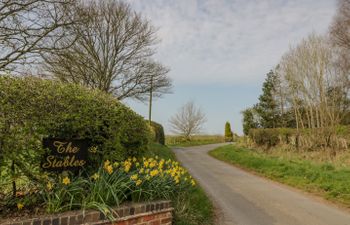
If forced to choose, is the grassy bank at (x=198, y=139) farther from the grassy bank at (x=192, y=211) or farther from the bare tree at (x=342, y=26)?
the grassy bank at (x=192, y=211)

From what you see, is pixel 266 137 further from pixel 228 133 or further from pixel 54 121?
pixel 228 133

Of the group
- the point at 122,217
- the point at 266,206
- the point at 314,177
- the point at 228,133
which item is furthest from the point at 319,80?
the point at 228,133

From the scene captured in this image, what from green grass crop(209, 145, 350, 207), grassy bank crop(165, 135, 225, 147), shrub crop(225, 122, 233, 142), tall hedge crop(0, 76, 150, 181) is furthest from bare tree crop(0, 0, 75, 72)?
shrub crop(225, 122, 233, 142)

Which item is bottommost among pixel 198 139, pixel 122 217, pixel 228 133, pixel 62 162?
pixel 122 217

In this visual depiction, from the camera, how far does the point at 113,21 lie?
1752cm

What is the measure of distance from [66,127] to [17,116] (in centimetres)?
79

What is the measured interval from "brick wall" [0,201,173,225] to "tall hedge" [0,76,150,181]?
904 millimetres

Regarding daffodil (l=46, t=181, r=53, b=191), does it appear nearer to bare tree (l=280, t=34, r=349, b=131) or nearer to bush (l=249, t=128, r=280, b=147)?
bush (l=249, t=128, r=280, b=147)

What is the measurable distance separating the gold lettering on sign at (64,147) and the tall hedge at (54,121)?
0.56ft

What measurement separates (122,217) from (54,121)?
170cm

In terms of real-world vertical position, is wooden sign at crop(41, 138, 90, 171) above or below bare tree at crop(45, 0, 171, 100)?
below

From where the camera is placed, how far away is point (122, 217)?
343cm

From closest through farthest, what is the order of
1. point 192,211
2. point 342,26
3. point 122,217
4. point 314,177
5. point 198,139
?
1. point 122,217
2. point 192,211
3. point 314,177
4. point 342,26
5. point 198,139

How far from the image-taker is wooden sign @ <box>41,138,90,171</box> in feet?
11.9
